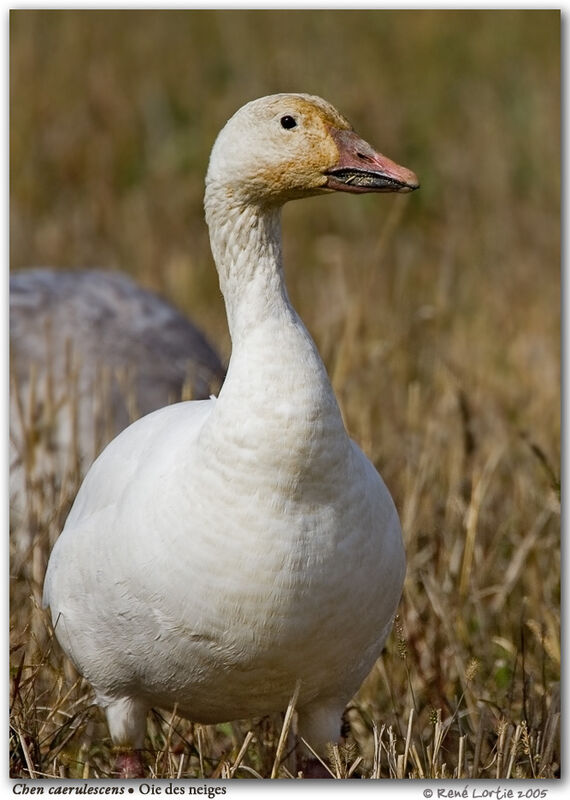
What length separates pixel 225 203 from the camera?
2.66 m

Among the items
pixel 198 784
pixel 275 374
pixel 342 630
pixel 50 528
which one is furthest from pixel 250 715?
pixel 50 528

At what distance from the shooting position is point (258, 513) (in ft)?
8.14

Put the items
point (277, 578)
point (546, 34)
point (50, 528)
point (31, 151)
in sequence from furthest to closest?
point (31, 151), point (546, 34), point (50, 528), point (277, 578)

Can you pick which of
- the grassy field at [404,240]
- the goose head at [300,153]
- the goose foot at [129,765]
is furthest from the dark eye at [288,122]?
the grassy field at [404,240]

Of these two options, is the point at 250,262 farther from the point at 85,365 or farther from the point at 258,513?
the point at 85,365

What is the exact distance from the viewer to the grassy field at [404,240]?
387 centimetres

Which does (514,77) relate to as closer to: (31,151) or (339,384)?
(31,151)

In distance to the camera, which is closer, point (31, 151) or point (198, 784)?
point (198, 784)

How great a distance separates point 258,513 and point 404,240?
16.1 ft

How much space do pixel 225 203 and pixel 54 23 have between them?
458 cm

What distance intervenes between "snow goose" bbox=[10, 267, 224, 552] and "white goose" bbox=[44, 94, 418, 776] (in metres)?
1.28

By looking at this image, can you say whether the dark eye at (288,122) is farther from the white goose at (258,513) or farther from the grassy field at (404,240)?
the grassy field at (404,240)

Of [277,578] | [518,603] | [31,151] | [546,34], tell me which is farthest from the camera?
[31,151]

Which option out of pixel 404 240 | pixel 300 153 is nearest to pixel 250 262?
pixel 300 153
